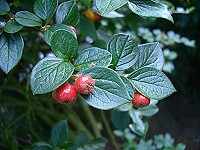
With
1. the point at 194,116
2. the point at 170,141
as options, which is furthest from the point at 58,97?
the point at 194,116

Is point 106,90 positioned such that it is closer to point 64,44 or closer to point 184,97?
point 64,44

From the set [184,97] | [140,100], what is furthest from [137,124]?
[184,97]

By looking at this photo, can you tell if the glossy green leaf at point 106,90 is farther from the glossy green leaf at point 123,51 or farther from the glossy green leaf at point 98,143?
the glossy green leaf at point 98,143

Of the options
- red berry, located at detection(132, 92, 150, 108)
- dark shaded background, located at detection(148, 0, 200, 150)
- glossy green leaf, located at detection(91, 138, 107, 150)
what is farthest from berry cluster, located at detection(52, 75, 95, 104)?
dark shaded background, located at detection(148, 0, 200, 150)

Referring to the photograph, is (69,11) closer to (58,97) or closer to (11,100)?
(58,97)

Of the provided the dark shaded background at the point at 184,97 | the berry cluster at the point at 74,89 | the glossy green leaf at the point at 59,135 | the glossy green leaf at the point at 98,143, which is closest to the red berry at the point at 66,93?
the berry cluster at the point at 74,89

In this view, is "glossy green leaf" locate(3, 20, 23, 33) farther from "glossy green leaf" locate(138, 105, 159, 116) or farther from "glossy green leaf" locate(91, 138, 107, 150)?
"glossy green leaf" locate(91, 138, 107, 150)

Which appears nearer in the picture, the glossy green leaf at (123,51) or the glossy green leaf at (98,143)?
the glossy green leaf at (123,51)
